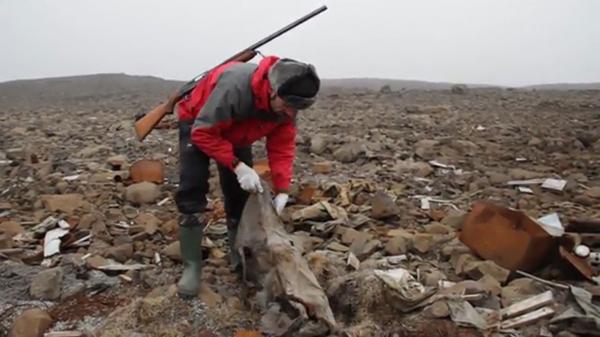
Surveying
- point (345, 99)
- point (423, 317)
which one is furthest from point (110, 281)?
point (345, 99)

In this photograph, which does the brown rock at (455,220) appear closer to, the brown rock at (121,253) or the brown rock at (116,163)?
the brown rock at (121,253)

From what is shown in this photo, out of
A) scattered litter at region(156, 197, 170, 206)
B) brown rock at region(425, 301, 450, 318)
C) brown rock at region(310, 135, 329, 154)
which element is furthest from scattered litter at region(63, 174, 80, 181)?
brown rock at region(425, 301, 450, 318)

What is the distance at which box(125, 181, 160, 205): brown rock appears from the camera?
507cm

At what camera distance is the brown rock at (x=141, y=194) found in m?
5.07

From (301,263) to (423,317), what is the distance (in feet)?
2.16

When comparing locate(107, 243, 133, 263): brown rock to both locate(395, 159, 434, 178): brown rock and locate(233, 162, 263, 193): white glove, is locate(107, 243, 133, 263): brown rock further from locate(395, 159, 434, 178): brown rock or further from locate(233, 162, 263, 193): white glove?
locate(395, 159, 434, 178): brown rock

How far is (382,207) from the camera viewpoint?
180 inches

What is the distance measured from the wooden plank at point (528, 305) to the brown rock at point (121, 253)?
2.31 m

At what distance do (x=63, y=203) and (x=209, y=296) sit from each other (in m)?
2.15

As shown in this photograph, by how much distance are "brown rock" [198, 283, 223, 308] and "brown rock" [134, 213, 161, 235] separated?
1.10 m

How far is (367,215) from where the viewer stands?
4.67 m

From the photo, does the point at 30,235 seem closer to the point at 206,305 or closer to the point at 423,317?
the point at 206,305

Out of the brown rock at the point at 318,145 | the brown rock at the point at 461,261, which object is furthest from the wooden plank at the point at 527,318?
the brown rock at the point at 318,145

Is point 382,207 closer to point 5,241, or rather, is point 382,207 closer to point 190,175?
point 190,175
